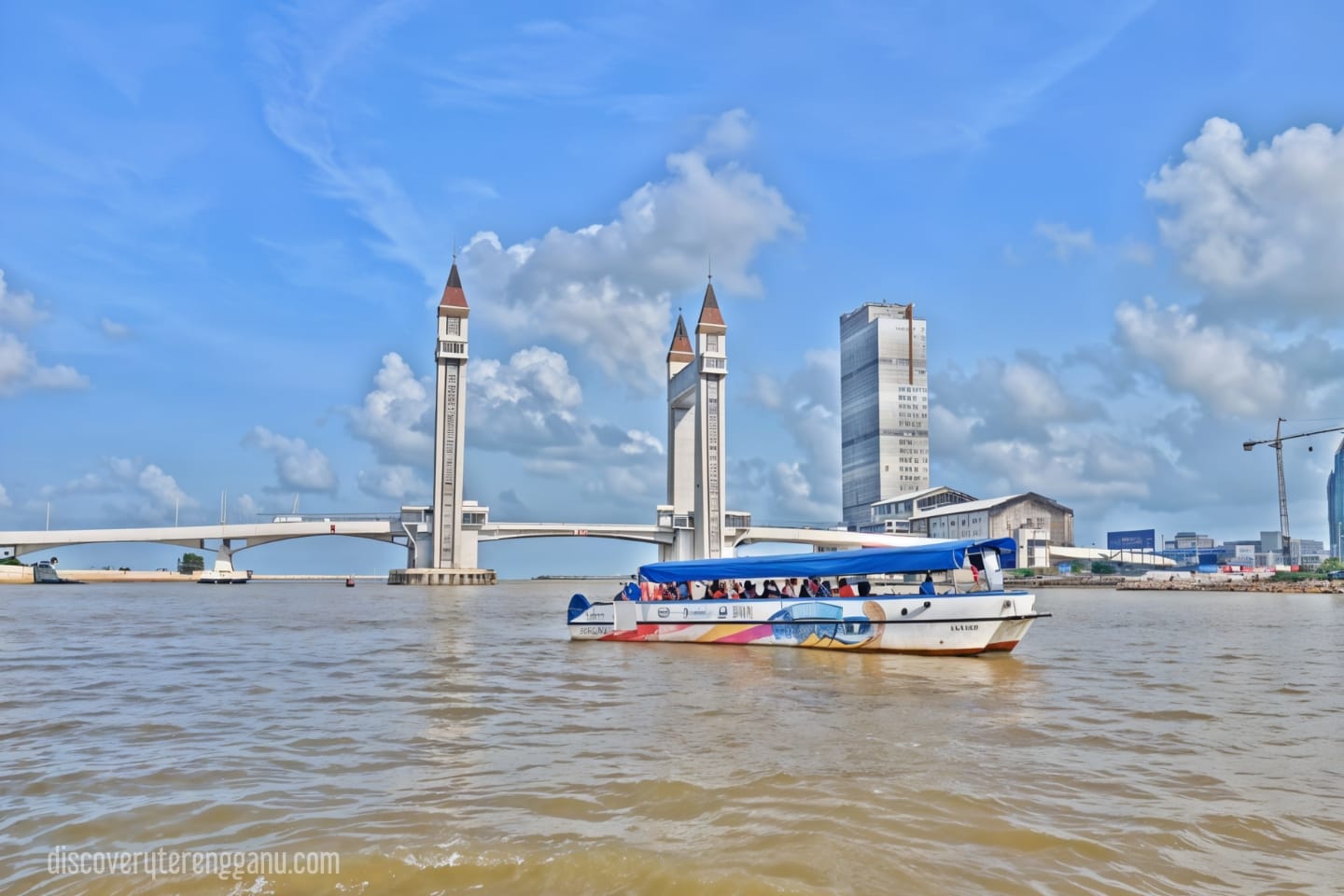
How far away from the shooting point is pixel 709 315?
87.1 metres

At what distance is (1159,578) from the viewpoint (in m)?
85.6

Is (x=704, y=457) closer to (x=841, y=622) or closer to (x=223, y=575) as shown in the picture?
(x=223, y=575)

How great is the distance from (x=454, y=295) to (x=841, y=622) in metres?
70.7

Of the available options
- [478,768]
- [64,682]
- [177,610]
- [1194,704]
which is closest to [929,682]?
[1194,704]

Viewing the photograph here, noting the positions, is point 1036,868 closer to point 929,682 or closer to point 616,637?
point 929,682

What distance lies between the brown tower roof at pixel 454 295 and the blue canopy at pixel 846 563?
216ft

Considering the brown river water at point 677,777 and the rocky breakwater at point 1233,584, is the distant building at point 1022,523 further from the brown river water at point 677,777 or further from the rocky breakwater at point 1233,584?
the brown river water at point 677,777

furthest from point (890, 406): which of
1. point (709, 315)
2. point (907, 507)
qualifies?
point (709, 315)

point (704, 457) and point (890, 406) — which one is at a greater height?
point (890, 406)

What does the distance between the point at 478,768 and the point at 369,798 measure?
112 centimetres

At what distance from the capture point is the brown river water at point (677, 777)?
195 inches
